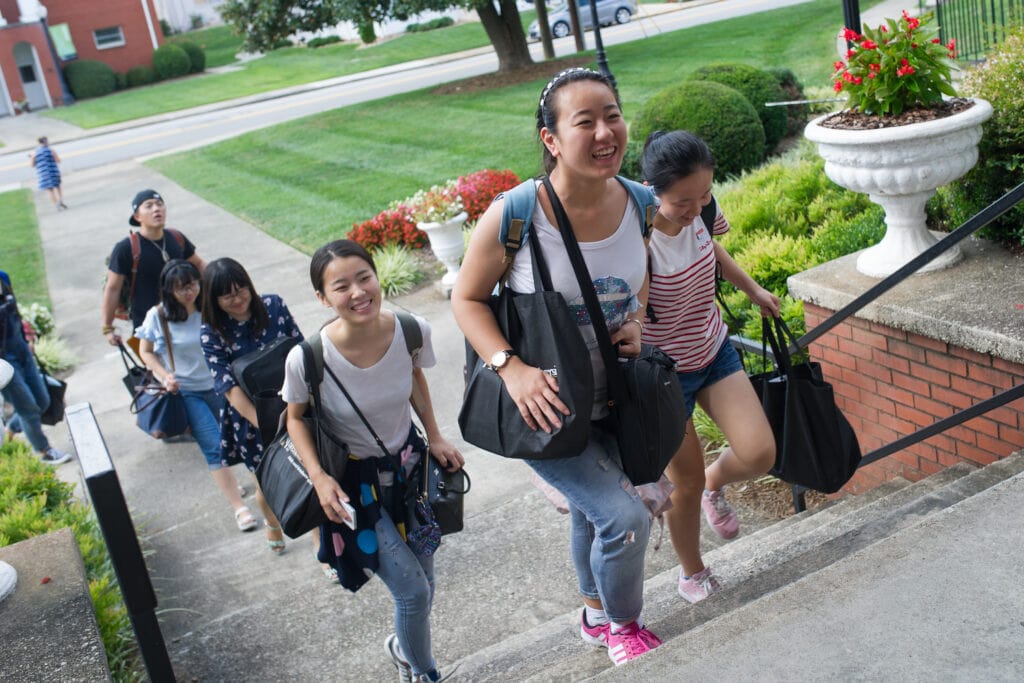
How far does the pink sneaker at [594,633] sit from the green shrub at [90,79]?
47.8 metres

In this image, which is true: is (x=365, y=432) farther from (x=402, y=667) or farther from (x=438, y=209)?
(x=438, y=209)

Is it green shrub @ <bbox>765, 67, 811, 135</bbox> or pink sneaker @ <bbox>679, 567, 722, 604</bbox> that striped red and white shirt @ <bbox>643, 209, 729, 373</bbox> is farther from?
green shrub @ <bbox>765, 67, 811, 135</bbox>

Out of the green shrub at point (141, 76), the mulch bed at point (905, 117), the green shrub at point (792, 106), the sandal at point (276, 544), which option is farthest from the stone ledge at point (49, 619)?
the green shrub at point (141, 76)

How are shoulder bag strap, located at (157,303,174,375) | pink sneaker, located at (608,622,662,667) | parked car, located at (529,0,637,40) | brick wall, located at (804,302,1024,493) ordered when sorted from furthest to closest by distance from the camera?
parked car, located at (529,0,637,40) → shoulder bag strap, located at (157,303,174,375) → brick wall, located at (804,302,1024,493) → pink sneaker, located at (608,622,662,667)

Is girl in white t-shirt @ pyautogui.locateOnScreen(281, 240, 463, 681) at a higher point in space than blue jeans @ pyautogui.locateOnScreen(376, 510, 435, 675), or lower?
higher

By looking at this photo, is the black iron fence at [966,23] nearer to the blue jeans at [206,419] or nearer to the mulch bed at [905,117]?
the mulch bed at [905,117]

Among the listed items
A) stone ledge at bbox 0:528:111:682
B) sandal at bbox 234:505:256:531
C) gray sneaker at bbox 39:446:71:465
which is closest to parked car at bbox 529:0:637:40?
gray sneaker at bbox 39:446:71:465

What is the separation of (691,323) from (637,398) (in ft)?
2.18

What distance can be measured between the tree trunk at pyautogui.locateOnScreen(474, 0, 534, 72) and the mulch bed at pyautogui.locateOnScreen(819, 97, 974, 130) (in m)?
19.2

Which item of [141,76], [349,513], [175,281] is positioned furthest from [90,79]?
[349,513]

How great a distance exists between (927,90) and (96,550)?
4608 millimetres

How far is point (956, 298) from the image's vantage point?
4.44 meters

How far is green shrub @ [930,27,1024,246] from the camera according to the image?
15.4 feet

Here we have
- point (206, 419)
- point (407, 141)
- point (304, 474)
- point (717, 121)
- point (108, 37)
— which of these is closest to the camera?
point (304, 474)
